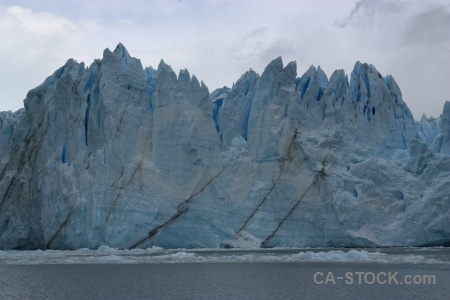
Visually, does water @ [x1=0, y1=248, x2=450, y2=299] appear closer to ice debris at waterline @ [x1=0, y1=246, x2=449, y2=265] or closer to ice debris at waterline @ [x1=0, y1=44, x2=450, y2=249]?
ice debris at waterline @ [x1=0, y1=246, x2=449, y2=265]

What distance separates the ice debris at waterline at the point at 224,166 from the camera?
Answer: 23406mm

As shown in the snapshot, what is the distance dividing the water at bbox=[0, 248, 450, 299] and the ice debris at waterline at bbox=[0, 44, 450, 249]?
2.90 metres

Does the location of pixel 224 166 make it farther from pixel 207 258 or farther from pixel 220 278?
pixel 220 278

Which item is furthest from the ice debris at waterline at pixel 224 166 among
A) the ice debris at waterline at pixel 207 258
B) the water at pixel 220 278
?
the water at pixel 220 278

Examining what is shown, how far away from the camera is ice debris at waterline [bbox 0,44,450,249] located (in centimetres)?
2341

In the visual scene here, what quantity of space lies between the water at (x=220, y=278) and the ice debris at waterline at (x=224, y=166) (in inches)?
114

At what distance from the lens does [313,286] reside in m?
13.8

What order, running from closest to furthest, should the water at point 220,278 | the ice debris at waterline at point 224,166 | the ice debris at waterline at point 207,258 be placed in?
1. the water at point 220,278
2. the ice debris at waterline at point 207,258
3. the ice debris at waterline at point 224,166

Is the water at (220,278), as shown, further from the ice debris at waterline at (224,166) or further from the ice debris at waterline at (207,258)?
the ice debris at waterline at (224,166)

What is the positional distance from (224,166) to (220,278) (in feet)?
Answer: 30.7

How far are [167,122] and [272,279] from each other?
1069 cm

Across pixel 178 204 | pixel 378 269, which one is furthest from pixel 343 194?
pixel 378 269

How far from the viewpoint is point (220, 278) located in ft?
50.1

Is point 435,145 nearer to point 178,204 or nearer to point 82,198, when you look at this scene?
point 178,204
